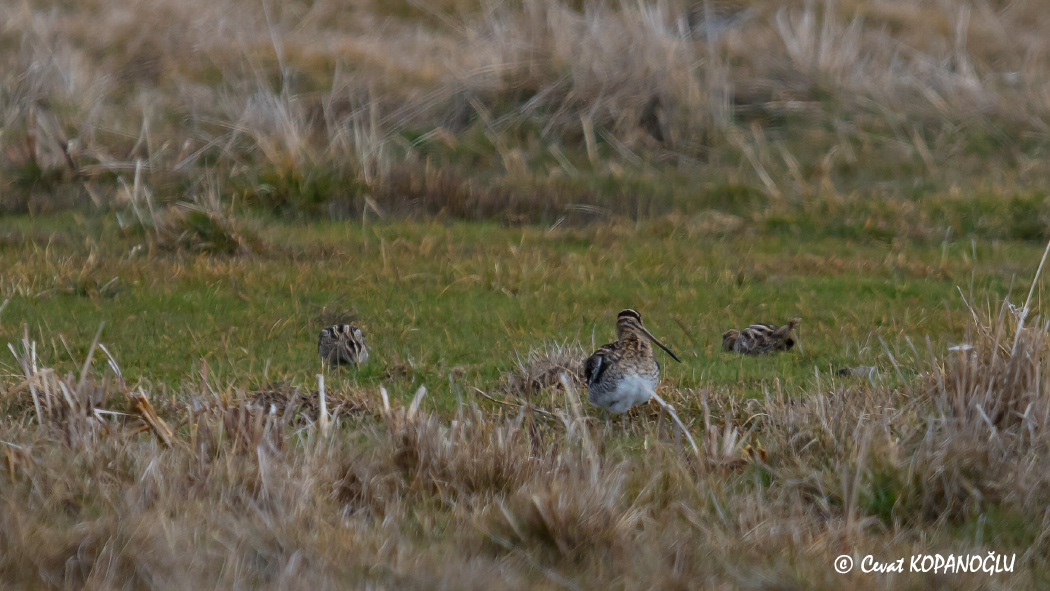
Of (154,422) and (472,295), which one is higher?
(154,422)

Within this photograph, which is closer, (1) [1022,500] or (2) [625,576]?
(2) [625,576]

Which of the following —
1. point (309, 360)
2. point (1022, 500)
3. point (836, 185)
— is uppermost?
point (1022, 500)

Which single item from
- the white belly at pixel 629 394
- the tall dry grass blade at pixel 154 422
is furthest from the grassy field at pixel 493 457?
the white belly at pixel 629 394

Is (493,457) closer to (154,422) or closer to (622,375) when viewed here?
(622,375)

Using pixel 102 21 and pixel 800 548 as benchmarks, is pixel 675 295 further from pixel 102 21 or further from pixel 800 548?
pixel 102 21

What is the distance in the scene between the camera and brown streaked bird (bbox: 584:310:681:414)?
5730 millimetres

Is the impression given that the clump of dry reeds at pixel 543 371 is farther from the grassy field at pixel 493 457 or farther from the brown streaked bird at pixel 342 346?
the brown streaked bird at pixel 342 346

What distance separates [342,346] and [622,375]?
2127 mm

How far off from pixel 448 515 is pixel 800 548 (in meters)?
1.27

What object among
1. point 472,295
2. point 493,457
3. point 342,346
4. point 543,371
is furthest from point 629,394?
point 472,295

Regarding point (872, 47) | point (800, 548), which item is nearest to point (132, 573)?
point (800, 548)

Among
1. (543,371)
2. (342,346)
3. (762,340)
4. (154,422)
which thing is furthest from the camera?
(762,340)

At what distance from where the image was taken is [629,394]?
18.8 ft

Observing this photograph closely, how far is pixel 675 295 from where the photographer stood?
919 centimetres
